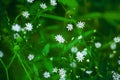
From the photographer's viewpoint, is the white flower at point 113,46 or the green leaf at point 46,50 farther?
the white flower at point 113,46

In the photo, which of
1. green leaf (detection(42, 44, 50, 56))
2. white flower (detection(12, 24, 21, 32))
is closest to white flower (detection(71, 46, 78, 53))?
green leaf (detection(42, 44, 50, 56))

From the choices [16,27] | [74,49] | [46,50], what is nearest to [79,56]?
[74,49]

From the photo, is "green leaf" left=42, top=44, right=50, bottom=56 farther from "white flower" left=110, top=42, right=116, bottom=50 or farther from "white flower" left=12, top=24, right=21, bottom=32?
"white flower" left=110, top=42, right=116, bottom=50

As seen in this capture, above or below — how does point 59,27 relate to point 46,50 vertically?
above

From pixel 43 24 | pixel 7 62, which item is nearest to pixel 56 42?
pixel 43 24

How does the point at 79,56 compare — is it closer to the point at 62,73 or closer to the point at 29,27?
the point at 62,73

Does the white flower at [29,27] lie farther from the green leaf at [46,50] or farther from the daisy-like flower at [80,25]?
the daisy-like flower at [80,25]

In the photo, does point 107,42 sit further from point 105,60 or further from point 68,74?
point 68,74

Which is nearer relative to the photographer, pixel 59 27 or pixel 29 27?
pixel 29 27

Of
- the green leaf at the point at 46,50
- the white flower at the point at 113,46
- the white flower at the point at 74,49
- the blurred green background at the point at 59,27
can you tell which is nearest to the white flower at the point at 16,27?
the blurred green background at the point at 59,27

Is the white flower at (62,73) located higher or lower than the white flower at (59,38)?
lower

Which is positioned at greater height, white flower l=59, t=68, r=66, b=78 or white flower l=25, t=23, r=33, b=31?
white flower l=25, t=23, r=33, b=31
